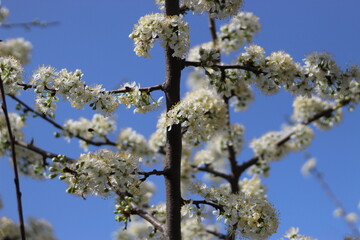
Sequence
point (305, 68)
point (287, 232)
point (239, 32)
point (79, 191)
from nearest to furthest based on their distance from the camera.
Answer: point (79, 191) → point (287, 232) → point (305, 68) → point (239, 32)

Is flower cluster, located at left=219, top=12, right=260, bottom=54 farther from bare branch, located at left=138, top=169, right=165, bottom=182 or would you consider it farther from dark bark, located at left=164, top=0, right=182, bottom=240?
bare branch, located at left=138, top=169, right=165, bottom=182

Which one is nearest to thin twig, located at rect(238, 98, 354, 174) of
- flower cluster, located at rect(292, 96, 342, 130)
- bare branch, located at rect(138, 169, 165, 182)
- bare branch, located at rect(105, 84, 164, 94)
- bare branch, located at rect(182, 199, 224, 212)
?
flower cluster, located at rect(292, 96, 342, 130)

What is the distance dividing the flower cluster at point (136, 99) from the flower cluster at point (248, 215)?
3.13 feet

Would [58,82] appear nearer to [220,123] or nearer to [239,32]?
[220,123]

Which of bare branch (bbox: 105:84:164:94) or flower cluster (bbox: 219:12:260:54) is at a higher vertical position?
flower cluster (bbox: 219:12:260:54)

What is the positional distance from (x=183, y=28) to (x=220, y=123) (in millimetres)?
1958

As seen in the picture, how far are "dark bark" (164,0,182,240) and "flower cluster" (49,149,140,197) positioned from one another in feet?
0.82

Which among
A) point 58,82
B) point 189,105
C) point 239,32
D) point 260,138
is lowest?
point 189,105

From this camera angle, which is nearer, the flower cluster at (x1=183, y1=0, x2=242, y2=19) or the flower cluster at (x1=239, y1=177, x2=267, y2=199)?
the flower cluster at (x1=183, y1=0, x2=242, y2=19)

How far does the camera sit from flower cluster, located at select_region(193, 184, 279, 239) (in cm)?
339

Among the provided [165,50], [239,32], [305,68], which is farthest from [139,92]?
[239,32]

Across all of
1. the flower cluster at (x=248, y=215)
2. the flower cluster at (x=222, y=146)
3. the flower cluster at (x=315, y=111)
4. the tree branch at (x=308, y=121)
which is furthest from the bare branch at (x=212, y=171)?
the flower cluster at (x=248, y=215)

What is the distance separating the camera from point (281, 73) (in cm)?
417

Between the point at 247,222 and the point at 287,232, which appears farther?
the point at 287,232
